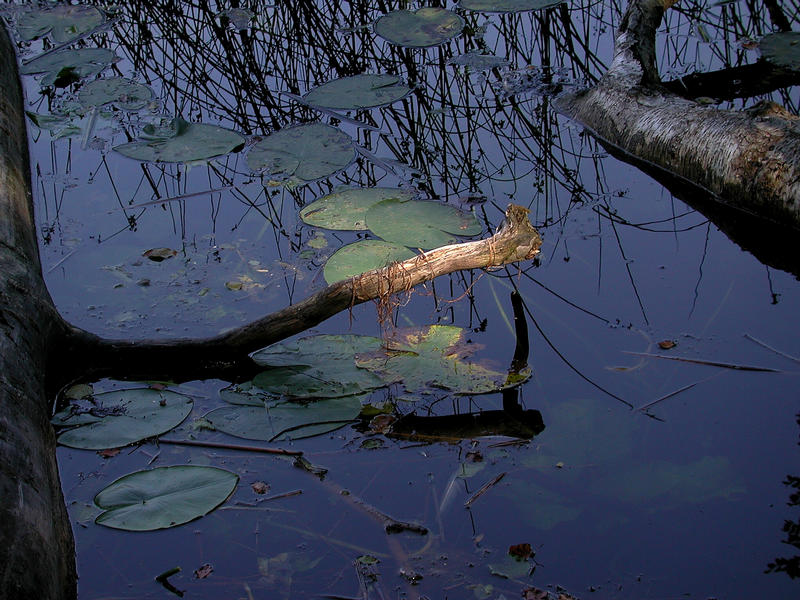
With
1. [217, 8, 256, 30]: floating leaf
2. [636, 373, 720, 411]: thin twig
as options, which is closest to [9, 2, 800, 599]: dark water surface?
[636, 373, 720, 411]: thin twig

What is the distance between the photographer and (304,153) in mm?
3131

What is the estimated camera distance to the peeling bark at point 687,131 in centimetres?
271

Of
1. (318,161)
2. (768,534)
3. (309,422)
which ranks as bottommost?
(768,534)

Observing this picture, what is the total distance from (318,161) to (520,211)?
1320 millimetres

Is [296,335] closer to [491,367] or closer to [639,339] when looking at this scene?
[491,367]

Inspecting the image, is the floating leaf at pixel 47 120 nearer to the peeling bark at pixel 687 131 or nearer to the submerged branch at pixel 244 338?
the submerged branch at pixel 244 338

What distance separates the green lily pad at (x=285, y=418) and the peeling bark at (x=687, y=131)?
157cm

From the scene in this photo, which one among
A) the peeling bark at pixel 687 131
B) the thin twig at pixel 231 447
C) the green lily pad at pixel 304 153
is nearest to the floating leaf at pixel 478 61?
the peeling bark at pixel 687 131

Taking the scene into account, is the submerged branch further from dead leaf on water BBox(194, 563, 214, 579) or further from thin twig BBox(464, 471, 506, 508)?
dead leaf on water BBox(194, 563, 214, 579)

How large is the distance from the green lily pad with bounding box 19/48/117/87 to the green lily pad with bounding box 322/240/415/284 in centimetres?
196

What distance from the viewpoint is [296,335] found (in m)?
2.29

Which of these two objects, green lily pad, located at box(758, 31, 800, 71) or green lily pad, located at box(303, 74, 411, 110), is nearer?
green lily pad, located at box(303, 74, 411, 110)

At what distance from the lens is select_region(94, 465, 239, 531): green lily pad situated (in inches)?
66.5

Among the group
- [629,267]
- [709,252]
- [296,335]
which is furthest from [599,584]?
[709,252]
